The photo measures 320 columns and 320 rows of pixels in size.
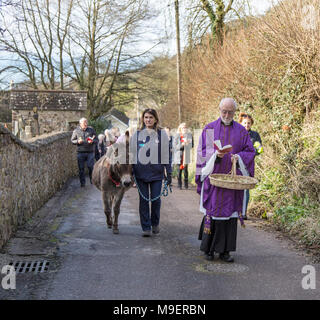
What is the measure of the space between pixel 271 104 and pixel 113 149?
5186 mm

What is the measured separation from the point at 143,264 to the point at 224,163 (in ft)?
5.92

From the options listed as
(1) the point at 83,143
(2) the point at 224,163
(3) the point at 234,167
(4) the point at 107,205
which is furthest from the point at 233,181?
(1) the point at 83,143

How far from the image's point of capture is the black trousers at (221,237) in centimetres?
618

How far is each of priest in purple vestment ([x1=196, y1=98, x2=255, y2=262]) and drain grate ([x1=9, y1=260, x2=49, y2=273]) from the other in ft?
7.18

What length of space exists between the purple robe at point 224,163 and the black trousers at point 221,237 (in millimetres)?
132

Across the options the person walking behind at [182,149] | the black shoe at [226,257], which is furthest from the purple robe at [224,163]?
the person walking behind at [182,149]

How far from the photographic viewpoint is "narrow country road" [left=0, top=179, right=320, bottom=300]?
4.94 meters

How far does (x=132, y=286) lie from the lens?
5109 millimetres

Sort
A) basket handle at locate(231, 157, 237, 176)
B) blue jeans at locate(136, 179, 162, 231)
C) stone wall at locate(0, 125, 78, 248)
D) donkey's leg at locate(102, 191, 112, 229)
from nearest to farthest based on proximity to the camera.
Result: 1. basket handle at locate(231, 157, 237, 176)
2. stone wall at locate(0, 125, 78, 248)
3. blue jeans at locate(136, 179, 162, 231)
4. donkey's leg at locate(102, 191, 112, 229)

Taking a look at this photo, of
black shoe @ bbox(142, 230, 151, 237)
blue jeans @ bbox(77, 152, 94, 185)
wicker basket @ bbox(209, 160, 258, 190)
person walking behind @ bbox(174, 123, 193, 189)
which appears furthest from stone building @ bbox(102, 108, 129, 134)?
wicker basket @ bbox(209, 160, 258, 190)

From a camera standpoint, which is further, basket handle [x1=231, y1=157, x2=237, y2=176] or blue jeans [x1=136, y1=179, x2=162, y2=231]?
blue jeans [x1=136, y1=179, x2=162, y2=231]

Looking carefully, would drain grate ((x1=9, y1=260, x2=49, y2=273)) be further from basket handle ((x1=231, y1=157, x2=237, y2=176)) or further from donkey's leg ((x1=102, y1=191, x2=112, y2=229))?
basket handle ((x1=231, y1=157, x2=237, y2=176))

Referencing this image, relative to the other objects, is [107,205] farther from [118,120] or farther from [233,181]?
[118,120]

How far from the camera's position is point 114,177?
8008mm
